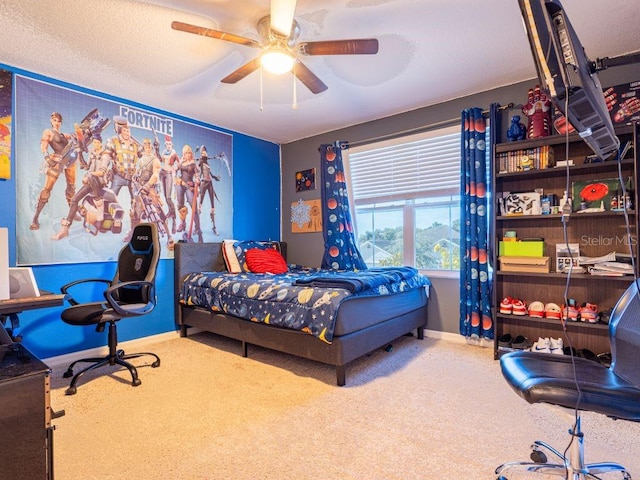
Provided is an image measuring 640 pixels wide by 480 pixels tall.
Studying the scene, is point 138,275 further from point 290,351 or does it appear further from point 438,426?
point 438,426

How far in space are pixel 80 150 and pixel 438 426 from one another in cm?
346

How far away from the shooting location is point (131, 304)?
2621 millimetres

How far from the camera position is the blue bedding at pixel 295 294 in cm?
233

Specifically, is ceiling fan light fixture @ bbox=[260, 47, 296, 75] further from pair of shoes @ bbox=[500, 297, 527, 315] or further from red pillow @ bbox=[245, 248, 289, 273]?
pair of shoes @ bbox=[500, 297, 527, 315]

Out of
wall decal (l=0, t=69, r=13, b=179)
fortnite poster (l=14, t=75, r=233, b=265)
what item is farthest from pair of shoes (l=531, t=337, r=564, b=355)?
wall decal (l=0, t=69, r=13, b=179)

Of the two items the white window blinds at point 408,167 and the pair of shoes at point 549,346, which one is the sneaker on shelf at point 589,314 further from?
the white window blinds at point 408,167

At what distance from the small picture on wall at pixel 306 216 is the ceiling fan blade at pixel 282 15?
8.51 feet

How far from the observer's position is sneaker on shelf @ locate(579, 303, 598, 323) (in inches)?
97.7

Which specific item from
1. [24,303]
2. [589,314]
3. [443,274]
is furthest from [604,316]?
[24,303]

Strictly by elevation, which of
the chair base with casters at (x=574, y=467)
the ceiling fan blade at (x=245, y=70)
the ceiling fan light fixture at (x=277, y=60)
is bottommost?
the chair base with casters at (x=574, y=467)

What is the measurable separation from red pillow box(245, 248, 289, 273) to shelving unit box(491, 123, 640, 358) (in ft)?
7.22

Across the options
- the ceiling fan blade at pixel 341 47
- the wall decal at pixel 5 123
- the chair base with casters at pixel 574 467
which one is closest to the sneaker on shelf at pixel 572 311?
the chair base with casters at pixel 574 467

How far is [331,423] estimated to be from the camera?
1.84 m

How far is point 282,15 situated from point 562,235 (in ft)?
8.73
